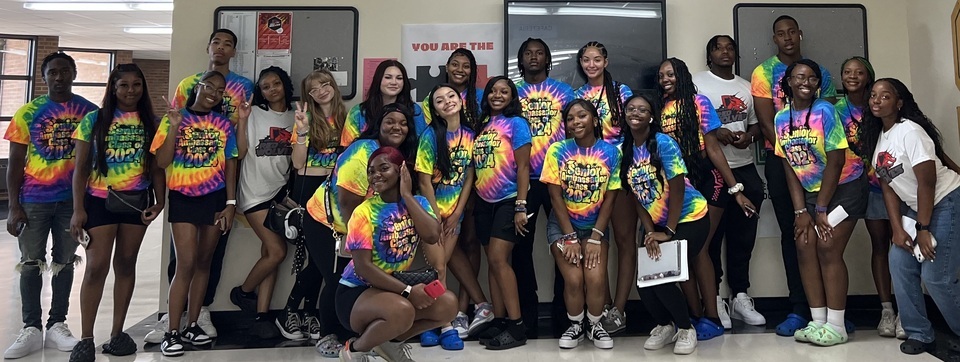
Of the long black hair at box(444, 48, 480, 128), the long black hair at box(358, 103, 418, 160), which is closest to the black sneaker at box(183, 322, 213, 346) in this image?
the long black hair at box(358, 103, 418, 160)

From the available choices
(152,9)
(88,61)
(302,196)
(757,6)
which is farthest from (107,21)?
(757,6)

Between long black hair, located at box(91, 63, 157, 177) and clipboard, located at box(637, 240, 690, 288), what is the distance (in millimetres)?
2487

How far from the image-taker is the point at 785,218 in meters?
3.44

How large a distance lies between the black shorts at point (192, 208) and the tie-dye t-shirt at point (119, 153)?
6.4 inches

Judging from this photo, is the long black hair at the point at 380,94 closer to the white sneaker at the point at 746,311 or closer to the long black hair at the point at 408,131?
the long black hair at the point at 408,131

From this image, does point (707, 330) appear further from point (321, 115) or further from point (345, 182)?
point (321, 115)

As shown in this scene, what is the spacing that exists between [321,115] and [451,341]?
1371mm

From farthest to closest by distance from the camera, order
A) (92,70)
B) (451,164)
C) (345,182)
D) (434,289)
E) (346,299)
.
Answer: (92,70) < (451,164) < (345,182) < (346,299) < (434,289)

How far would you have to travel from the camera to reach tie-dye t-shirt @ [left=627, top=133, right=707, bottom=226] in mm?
2889

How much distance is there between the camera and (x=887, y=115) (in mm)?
2850

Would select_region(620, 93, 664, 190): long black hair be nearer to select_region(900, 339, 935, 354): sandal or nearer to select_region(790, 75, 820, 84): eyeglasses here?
select_region(790, 75, 820, 84): eyeglasses

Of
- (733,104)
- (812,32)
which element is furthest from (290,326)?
(812,32)

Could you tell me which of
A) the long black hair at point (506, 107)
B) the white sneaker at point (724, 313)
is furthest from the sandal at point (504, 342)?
the white sneaker at point (724, 313)

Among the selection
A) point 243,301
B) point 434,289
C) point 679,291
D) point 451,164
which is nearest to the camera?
point 434,289
